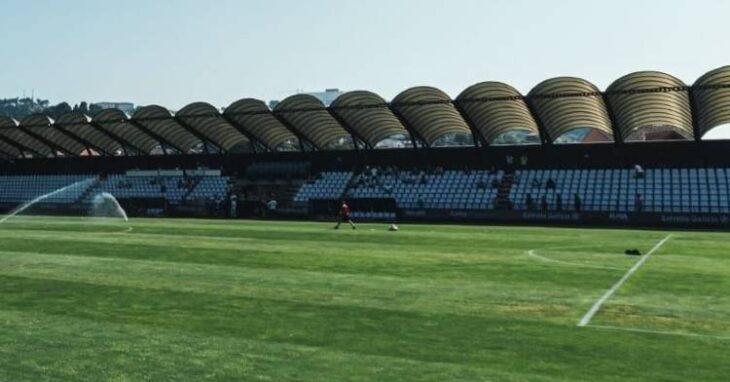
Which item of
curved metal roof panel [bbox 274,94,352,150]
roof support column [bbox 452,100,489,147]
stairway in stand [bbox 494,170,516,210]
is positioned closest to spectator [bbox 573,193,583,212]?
stairway in stand [bbox 494,170,516,210]

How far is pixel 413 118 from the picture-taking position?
Answer: 58.5 metres

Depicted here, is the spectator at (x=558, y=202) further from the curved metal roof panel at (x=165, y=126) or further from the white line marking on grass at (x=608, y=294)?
the curved metal roof panel at (x=165, y=126)

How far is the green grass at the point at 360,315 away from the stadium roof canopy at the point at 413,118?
23499 millimetres

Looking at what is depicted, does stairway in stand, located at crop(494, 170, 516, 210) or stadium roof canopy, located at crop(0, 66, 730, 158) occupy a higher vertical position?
stadium roof canopy, located at crop(0, 66, 730, 158)

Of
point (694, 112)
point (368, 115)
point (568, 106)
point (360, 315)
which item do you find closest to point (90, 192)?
point (368, 115)

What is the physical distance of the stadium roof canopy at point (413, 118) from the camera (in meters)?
49.5

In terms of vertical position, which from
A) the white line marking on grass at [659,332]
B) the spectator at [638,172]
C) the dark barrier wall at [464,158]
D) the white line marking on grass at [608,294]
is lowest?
the white line marking on grass at [659,332]

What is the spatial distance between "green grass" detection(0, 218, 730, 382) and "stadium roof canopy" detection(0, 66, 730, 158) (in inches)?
925

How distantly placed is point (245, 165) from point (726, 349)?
61.6 meters

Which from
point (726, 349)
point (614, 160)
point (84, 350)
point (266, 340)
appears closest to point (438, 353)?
point (266, 340)

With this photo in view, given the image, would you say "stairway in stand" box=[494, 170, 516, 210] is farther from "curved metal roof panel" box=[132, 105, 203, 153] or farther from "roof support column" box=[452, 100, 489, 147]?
"curved metal roof panel" box=[132, 105, 203, 153]

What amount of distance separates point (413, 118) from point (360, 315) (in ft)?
148

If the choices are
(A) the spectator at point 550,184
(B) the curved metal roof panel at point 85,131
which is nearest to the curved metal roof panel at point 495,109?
(A) the spectator at point 550,184

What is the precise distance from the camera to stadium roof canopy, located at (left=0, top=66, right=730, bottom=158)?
49.5 metres
